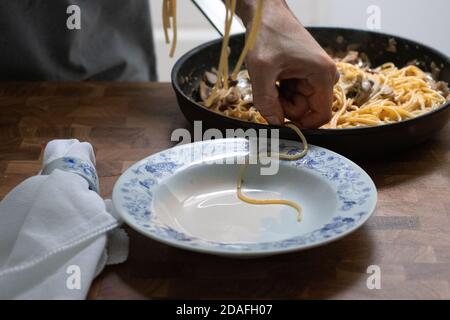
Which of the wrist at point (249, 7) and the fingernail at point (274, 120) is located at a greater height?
the wrist at point (249, 7)

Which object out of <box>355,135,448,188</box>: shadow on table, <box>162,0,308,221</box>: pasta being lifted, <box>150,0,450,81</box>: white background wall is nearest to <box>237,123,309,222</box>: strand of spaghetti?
<box>162,0,308,221</box>: pasta being lifted

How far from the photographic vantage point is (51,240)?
3.13 feet

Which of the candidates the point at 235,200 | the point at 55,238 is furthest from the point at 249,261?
the point at 55,238

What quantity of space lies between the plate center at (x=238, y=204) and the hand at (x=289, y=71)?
0.14 metres

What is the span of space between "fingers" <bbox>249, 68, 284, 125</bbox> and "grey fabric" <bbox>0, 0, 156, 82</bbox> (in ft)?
1.87

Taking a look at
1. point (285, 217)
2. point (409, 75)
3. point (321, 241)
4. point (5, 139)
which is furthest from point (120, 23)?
point (321, 241)

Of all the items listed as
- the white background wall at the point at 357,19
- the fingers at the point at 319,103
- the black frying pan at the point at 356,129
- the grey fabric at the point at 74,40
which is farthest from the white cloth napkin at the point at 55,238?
the white background wall at the point at 357,19

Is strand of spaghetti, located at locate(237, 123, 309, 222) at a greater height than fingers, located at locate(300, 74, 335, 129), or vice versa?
fingers, located at locate(300, 74, 335, 129)

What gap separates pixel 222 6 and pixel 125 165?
1.39 feet

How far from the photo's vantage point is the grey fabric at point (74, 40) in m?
1.56

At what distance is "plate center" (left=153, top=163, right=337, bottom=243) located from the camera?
1017 mm

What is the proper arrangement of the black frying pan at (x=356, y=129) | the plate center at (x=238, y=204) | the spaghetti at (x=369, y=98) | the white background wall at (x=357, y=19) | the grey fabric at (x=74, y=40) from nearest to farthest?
the plate center at (x=238, y=204) < the black frying pan at (x=356, y=129) < the spaghetti at (x=369, y=98) < the grey fabric at (x=74, y=40) < the white background wall at (x=357, y=19)

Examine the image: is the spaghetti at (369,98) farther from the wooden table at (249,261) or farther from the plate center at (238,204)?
the plate center at (238,204)

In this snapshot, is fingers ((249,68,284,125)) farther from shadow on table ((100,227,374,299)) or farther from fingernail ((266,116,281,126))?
shadow on table ((100,227,374,299))
